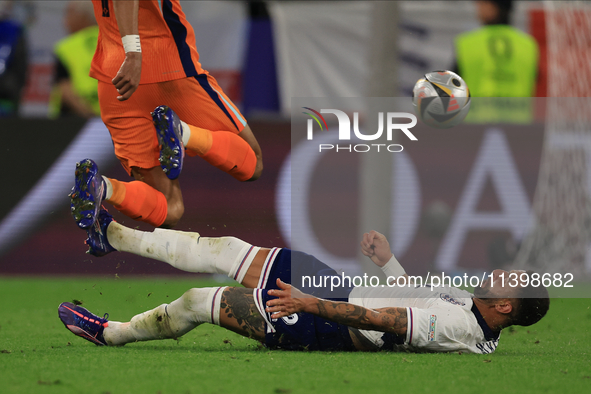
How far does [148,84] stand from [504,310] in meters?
2.40

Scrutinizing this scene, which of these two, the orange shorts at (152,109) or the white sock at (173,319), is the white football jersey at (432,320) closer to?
the white sock at (173,319)

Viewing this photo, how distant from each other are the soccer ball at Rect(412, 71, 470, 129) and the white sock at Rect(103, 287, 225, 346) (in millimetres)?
1802

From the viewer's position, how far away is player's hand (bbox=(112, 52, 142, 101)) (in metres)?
4.11

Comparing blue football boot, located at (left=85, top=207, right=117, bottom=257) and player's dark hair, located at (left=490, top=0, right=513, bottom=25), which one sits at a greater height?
player's dark hair, located at (left=490, top=0, right=513, bottom=25)

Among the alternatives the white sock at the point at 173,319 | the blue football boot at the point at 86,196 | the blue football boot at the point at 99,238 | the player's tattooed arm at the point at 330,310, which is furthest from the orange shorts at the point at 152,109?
the player's tattooed arm at the point at 330,310

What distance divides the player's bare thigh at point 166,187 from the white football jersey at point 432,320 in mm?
1221

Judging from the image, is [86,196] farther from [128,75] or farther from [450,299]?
[450,299]

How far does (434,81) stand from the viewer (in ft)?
16.6

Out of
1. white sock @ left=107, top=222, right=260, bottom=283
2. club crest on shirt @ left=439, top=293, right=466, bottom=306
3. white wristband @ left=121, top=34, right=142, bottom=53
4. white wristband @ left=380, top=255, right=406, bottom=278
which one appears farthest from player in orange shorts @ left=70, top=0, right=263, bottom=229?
club crest on shirt @ left=439, top=293, right=466, bottom=306

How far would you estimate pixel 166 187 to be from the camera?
190 inches

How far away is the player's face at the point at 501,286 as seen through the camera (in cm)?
414

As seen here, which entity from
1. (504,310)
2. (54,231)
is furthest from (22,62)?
A: (504,310)

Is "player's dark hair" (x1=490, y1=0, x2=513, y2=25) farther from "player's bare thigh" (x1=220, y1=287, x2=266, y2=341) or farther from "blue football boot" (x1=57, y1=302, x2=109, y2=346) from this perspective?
"blue football boot" (x1=57, y1=302, x2=109, y2=346)

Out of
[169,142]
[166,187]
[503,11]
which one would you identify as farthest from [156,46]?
[503,11]
